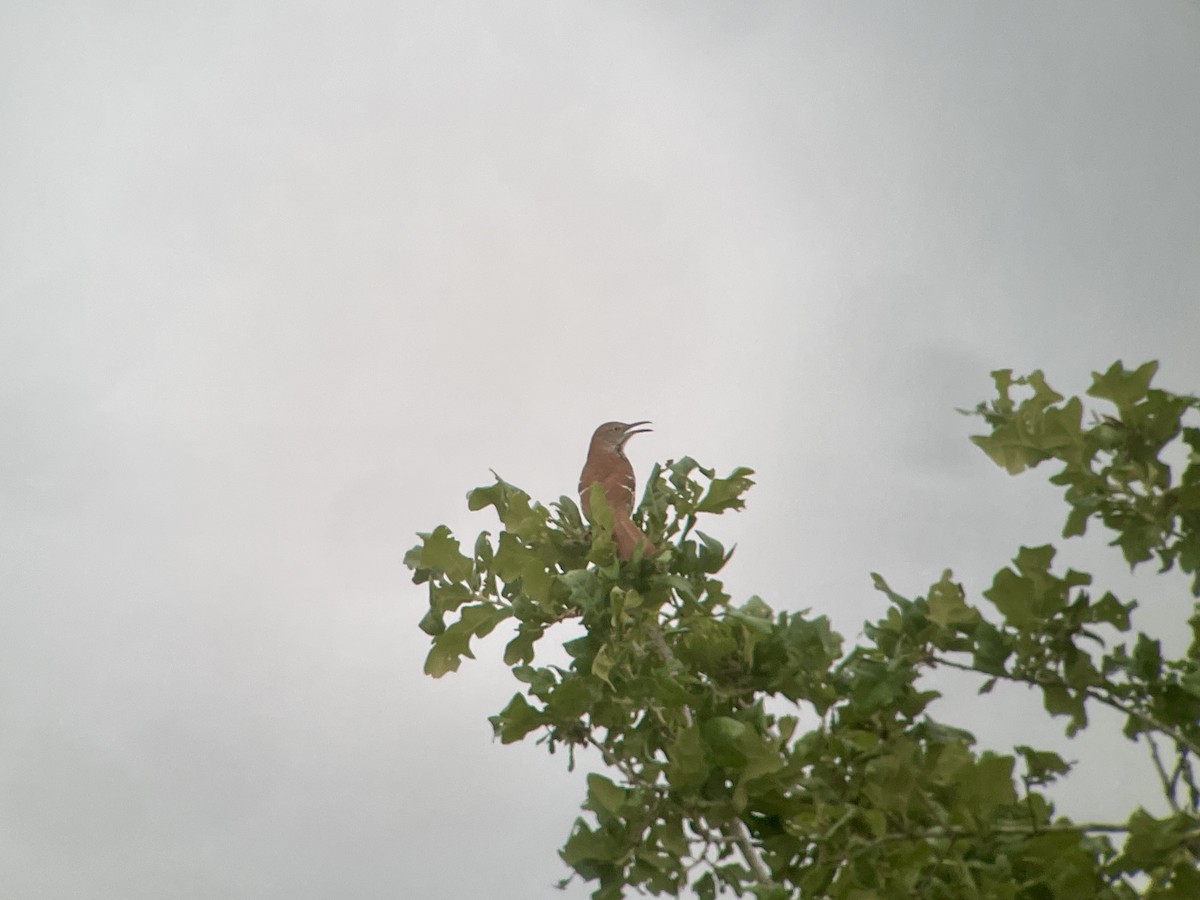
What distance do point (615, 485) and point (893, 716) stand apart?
1.50m

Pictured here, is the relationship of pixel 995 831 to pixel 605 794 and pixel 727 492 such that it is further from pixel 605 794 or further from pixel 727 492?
pixel 727 492

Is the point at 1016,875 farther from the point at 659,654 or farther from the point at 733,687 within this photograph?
the point at 659,654

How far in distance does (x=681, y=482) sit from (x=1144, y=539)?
1283 mm

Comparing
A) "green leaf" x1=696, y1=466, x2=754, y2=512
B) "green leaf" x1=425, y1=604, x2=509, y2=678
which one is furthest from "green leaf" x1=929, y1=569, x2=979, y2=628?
"green leaf" x1=425, y1=604, x2=509, y2=678

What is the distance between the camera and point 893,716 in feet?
9.20

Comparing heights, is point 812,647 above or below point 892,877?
above

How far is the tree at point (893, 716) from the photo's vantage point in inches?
95.3

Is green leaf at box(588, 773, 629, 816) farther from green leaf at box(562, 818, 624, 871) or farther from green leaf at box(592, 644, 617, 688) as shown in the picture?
green leaf at box(592, 644, 617, 688)

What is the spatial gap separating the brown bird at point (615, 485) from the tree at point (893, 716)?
0.17 meters

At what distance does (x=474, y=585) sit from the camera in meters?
3.46

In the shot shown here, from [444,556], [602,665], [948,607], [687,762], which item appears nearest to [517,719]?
[602,665]

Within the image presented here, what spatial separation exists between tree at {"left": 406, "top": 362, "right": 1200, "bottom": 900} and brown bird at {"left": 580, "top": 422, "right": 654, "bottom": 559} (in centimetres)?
17

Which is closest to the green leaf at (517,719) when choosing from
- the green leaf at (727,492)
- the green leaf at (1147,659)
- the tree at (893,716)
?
the tree at (893,716)

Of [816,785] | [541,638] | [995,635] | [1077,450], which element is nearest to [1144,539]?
[1077,450]
